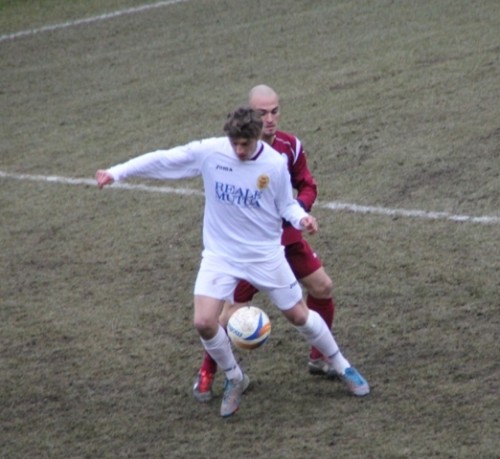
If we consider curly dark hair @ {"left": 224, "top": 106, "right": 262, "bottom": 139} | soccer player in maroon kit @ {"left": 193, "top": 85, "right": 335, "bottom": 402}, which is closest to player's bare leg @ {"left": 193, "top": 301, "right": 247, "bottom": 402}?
soccer player in maroon kit @ {"left": 193, "top": 85, "right": 335, "bottom": 402}

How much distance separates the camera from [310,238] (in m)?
11.4

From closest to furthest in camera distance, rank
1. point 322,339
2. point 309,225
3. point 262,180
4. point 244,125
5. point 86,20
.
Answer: point 244,125 < point 309,225 < point 262,180 < point 322,339 < point 86,20

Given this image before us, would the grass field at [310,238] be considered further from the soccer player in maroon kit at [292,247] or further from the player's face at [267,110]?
the player's face at [267,110]

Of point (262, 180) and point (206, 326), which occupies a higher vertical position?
point (262, 180)

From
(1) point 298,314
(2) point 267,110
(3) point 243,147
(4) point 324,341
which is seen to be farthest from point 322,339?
(2) point 267,110

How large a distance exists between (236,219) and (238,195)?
172 mm

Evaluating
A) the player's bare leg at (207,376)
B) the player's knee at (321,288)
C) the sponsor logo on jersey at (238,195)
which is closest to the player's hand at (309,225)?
the sponsor logo on jersey at (238,195)

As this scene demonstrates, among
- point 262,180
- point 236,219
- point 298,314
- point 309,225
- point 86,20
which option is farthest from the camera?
point 86,20

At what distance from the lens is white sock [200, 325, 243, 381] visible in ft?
26.9

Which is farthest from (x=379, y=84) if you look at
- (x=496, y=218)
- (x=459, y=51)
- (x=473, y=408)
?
(x=473, y=408)

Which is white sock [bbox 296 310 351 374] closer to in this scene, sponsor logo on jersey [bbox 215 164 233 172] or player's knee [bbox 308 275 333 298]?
player's knee [bbox 308 275 333 298]

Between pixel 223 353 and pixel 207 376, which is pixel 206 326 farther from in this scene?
pixel 207 376

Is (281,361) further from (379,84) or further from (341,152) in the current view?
(379,84)

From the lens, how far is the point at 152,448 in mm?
7891
